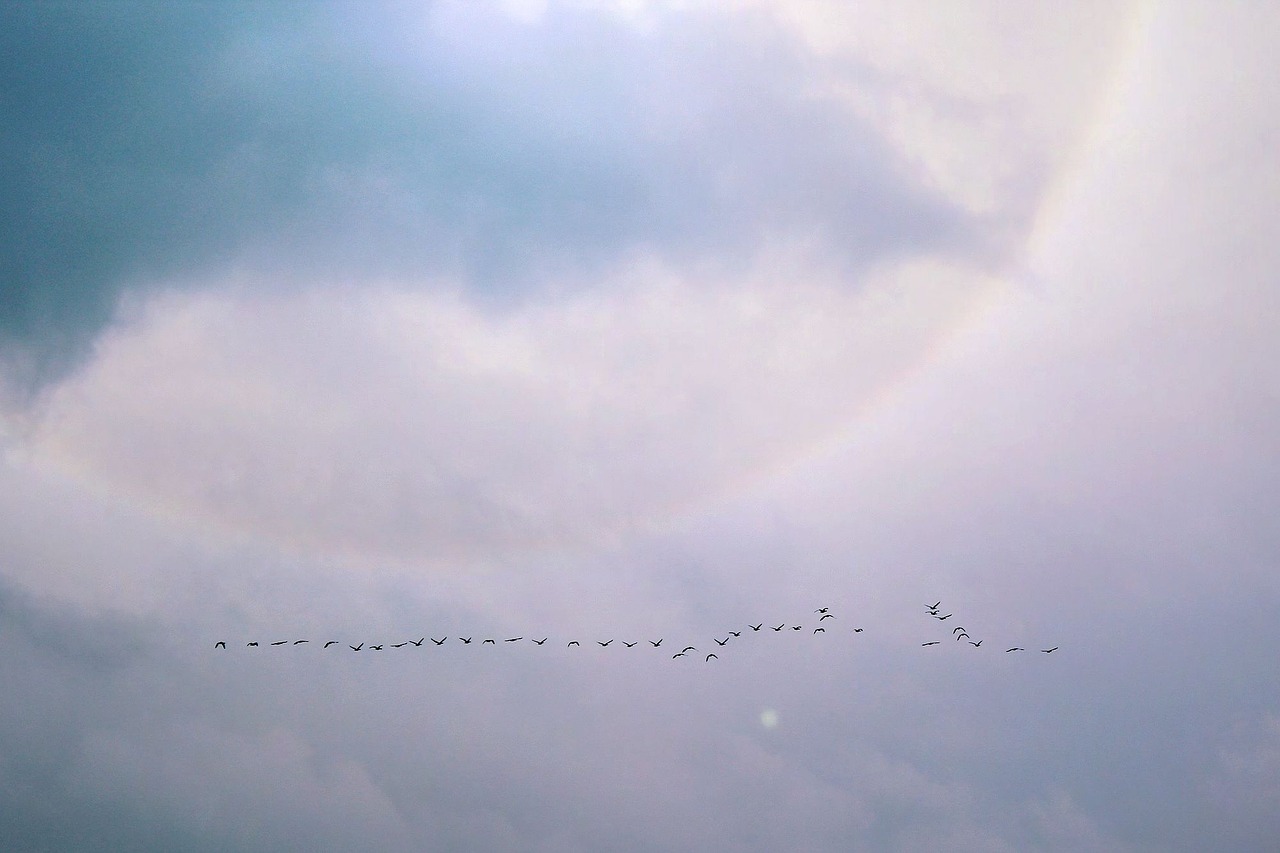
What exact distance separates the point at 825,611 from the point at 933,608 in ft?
77.5

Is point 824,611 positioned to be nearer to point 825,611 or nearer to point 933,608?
point 825,611

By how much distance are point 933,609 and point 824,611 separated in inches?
959

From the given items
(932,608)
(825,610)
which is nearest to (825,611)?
(825,610)

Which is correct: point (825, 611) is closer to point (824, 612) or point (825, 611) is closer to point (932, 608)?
point (824, 612)

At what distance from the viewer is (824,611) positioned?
538 feet

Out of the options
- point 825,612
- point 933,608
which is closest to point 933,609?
point 933,608

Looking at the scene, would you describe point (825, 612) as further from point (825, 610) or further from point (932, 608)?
point (932, 608)

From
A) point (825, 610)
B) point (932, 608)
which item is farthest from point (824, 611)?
point (932, 608)

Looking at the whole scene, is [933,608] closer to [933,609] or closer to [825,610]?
[933,609]

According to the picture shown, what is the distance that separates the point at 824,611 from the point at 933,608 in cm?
2431

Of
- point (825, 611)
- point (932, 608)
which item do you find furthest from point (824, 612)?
point (932, 608)

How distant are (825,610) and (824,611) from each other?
4.44ft

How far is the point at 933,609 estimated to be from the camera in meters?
166

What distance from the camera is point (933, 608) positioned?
546ft
